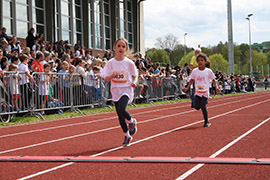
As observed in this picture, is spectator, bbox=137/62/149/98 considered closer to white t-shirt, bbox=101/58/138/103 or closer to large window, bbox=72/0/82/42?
large window, bbox=72/0/82/42

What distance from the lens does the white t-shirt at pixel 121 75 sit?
24.2ft

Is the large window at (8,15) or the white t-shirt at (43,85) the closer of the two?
the white t-shirt at (43,85)

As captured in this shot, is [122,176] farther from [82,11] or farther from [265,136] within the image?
[82,11]

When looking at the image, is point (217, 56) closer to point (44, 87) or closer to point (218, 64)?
point (218, 64)

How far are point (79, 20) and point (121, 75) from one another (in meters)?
23.6

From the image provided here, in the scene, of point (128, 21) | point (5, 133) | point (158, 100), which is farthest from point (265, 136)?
point (128, 21)

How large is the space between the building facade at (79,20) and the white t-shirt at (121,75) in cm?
1563

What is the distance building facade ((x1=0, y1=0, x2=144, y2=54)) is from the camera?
76.0ft

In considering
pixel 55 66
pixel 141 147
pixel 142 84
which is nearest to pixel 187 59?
pixel 142 84

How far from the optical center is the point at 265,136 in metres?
7.96

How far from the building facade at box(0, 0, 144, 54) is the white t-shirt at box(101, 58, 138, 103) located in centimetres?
1563

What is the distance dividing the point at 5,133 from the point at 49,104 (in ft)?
12.4

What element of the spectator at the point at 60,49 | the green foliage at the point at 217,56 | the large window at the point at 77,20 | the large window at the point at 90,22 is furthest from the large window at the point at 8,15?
the green foliage at the point at 217,56

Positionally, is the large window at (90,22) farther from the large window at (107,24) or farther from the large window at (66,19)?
the large window at (66,19)
